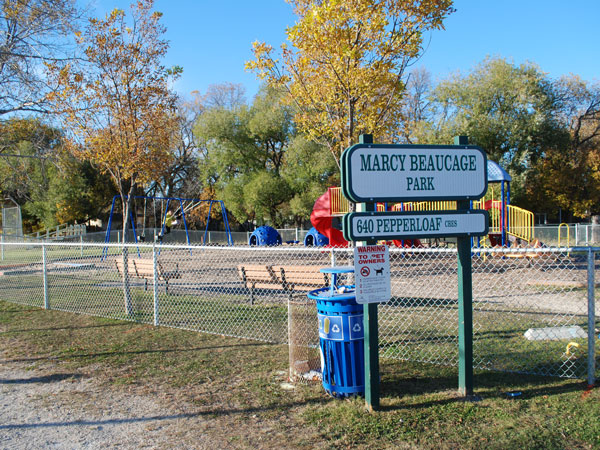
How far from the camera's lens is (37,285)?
1270cm

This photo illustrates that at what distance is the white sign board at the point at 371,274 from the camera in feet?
14.3

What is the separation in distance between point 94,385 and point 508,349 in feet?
15.4

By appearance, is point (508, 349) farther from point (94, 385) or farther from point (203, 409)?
point (94, 385)

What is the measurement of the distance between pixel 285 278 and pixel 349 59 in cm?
432

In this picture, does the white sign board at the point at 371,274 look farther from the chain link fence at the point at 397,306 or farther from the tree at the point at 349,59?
the tree at the point at 349,59

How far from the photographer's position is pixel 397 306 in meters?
8.63

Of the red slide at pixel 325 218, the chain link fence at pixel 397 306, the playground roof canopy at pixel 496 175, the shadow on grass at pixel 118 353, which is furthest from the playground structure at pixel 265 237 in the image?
the shadow on grass at pixel 118 353

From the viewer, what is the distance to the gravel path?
3947 millimetres

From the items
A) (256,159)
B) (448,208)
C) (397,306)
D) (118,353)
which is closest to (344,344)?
(118,353)

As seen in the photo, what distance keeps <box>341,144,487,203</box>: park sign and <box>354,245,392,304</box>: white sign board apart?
0.45m

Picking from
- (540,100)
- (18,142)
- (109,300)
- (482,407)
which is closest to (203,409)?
(482,407)

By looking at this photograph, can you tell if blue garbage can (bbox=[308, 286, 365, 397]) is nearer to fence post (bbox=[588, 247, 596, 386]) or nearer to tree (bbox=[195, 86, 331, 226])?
fence post (bbox=[588, 247, 596, 386])

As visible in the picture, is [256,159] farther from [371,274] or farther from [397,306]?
[371,274]

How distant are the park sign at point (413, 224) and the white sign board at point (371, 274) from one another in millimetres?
141
